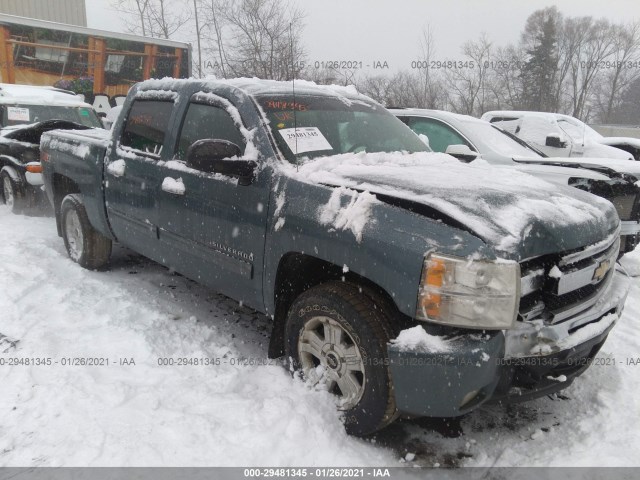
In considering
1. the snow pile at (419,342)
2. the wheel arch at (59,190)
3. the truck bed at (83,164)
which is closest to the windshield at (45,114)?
the truck bed at (83,164)

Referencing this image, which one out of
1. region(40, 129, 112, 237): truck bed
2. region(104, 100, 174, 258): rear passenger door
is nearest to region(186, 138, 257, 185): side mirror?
region(104, 100, 174, 258): rear passenger door

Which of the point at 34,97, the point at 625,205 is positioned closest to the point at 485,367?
the point at 625,205

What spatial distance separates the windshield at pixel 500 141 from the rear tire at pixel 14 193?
247 inches

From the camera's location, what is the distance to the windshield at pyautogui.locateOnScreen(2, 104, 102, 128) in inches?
309

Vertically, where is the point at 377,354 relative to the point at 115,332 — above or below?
above

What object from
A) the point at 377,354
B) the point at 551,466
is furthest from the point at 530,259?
the point at 551,466

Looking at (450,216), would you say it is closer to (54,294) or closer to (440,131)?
(54,294)

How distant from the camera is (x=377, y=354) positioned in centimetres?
234

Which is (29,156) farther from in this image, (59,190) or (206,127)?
(206,127)

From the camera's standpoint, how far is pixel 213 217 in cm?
323

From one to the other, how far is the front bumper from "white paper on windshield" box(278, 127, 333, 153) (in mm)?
1394

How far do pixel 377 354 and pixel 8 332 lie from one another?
2.76 m

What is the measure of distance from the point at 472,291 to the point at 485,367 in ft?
1.08

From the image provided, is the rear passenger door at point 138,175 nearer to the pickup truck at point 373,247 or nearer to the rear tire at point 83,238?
the pickup truck at point 373,247
